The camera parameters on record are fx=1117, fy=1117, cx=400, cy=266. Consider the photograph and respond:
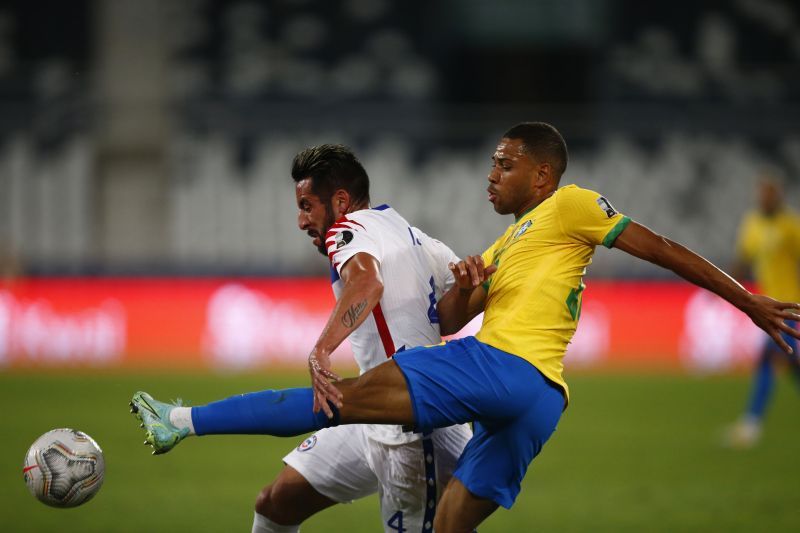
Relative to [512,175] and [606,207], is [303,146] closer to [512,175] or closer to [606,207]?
[512,175]

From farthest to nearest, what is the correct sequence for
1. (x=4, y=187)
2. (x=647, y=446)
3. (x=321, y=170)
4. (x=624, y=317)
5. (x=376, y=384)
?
(x=4, y=187) < (x=624, y=317) < (x=647, y=446) < (x=321, y=170) < (x=376, y=384)

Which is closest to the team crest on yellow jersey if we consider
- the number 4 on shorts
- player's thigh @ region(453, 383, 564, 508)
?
player's thigh @ region(453, 383, 564, 508)

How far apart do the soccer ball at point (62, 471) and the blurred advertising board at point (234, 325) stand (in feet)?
35.1

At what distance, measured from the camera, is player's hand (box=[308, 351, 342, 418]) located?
4152 mm

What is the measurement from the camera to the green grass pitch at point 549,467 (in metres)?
7.15

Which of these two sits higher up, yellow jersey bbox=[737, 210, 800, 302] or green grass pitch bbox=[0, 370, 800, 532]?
yellow jersey bbox=[737, 210, 800, 302]

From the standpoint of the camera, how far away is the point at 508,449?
446 cm

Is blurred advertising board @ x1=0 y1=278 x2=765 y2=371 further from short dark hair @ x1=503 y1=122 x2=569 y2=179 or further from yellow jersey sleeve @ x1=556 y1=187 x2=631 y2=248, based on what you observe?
yellow jersey sleeve @ x1=556 y1=187 x2=631 y2=248

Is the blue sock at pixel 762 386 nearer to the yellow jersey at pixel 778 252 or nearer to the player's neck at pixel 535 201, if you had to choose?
the yellow jersey at pixel 778 252

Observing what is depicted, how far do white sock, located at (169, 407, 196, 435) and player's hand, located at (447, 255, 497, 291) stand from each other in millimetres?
1181

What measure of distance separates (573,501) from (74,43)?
15.2 m

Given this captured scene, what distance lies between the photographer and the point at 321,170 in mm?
4691

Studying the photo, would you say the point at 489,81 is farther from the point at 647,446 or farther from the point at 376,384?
the point at 376,384

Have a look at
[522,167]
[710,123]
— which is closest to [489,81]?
[710,123]
